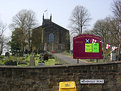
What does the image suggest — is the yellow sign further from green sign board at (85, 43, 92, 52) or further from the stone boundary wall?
green sign board at (85, 43, 92, 52)

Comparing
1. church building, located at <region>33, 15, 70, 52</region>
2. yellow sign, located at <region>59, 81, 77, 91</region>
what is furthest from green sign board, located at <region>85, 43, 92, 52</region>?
church building, located at <region>33, 15, 70, 52</region>

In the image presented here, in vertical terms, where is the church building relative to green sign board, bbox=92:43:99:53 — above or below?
above

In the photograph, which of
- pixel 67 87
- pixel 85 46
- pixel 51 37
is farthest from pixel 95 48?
pixel 51 37

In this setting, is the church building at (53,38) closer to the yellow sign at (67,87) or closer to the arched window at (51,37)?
the arched window at (51,37)

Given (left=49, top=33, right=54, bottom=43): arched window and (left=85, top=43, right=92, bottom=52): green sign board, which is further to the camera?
(left=49, top=33, right=54, bottom=43): arched window

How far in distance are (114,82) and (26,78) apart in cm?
430

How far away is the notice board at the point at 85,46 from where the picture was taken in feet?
39.2

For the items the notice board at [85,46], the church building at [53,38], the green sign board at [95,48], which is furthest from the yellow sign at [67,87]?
the church building at [53,38]

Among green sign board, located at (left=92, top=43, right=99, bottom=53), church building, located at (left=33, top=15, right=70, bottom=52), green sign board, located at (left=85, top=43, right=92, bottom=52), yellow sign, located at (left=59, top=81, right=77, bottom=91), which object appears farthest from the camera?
church building, located at (left=33, top=15, right=70, bottom=52)

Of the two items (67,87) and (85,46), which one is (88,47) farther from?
(67,87)

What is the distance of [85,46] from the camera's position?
39.8 ft

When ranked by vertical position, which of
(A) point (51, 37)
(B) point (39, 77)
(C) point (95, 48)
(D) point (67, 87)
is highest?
(A) point (51, 37)

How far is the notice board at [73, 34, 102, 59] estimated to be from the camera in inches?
471

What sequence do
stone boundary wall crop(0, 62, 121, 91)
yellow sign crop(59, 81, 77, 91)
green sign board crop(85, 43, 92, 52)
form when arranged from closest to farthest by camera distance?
yellow sign crop(59, 81, 77, 91) → stone boundary wall crop(0, 62, 121, 91) → green sign board crop(85, 43, 92, 52)
